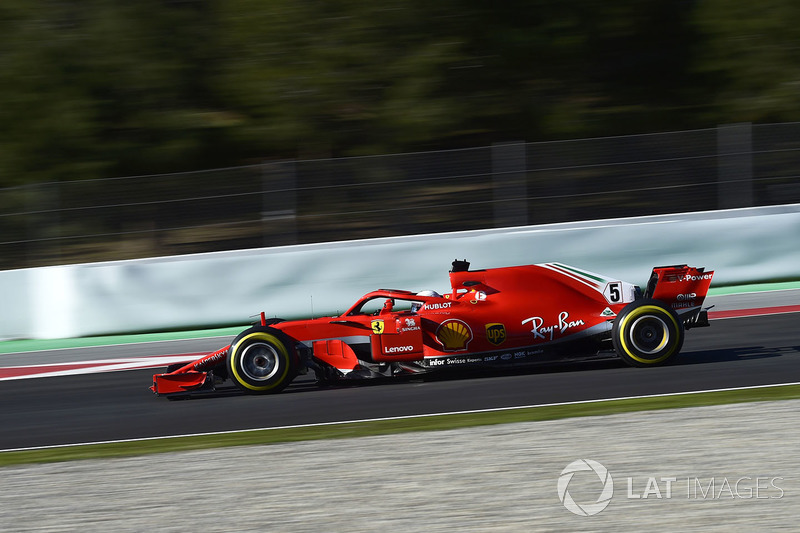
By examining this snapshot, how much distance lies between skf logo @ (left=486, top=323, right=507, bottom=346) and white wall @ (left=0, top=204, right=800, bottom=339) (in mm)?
4083

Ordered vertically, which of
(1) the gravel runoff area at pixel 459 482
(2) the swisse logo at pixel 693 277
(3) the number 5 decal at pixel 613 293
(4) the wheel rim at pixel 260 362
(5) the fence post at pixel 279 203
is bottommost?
(1) the gravel runoff area at pixel 459 482

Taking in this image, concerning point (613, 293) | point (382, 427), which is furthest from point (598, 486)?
point (613, 293)

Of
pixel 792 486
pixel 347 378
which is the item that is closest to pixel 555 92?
pixel 347 378

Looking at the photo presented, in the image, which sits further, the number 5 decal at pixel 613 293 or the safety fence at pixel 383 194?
the safety fence at pixel 383 194

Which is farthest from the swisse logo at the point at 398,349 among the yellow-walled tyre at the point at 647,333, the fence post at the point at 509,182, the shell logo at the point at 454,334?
the fence post at the point at 509,182

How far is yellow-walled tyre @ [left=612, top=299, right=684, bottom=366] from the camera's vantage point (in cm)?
839

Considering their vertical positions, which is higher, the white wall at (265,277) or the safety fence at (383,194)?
the safety fence at (383,194)

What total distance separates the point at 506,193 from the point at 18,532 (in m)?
8.34

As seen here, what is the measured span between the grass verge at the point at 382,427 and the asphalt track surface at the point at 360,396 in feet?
0.80

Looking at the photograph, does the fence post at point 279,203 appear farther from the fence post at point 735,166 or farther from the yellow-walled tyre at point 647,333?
the fence post at point 735,166

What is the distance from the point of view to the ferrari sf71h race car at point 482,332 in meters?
8.41

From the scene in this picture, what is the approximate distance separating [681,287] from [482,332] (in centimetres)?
185

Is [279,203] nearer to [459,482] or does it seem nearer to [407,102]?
[407,102]

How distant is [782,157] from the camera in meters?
12.8
